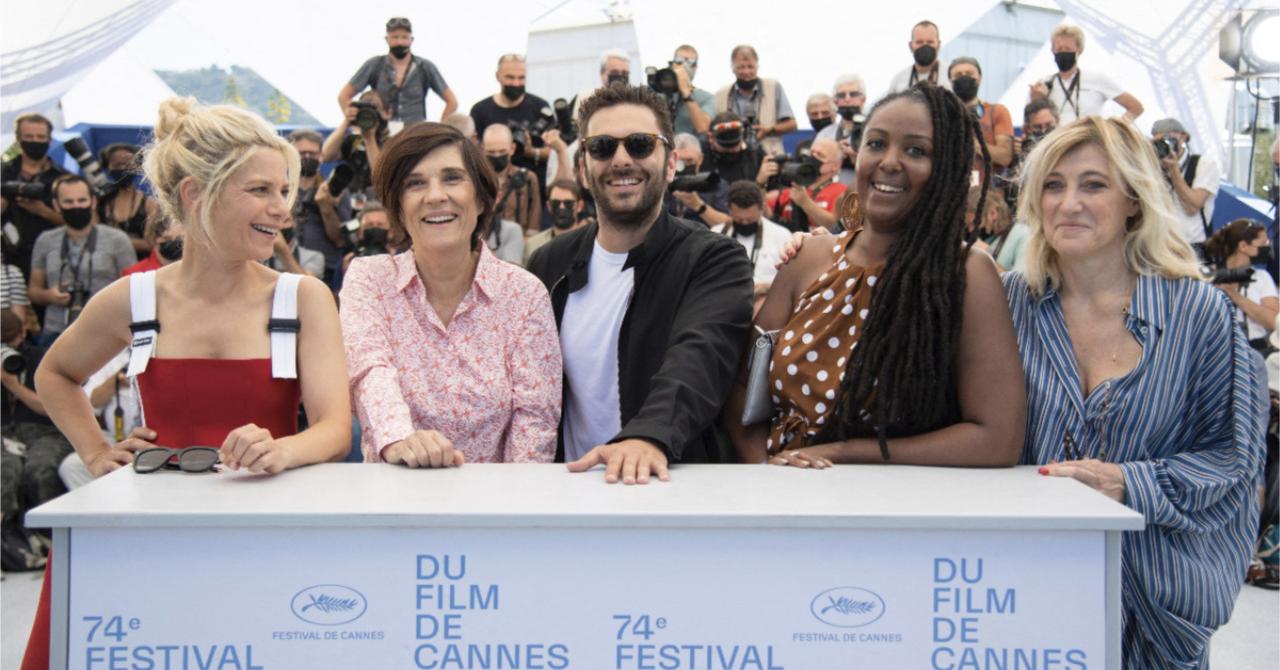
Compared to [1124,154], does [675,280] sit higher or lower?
lower

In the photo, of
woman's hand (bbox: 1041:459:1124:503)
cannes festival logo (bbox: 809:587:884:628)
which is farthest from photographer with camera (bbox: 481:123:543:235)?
cannes festival logo (bbox: 809:587:884:628)

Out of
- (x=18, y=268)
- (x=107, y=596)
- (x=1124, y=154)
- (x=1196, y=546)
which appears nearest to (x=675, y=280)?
(x=1124, y=154)

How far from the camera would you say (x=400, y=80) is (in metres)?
7.48

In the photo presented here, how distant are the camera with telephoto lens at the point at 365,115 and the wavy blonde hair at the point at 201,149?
4.30 meters

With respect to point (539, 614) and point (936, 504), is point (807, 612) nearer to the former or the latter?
point (936, 504)

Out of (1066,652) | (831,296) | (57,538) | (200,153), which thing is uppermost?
(200,153)

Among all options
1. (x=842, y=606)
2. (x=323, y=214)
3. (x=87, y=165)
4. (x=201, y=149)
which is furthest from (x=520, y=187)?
(x=842, y=606)

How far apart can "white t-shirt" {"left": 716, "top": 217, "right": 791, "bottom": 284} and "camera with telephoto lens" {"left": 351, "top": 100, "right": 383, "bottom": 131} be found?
7.36 ft

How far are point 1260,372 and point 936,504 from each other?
95 centimetres

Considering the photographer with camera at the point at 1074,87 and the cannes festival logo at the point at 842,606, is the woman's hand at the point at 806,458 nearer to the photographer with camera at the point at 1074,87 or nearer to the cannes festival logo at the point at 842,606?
the cannes festival logo at the point at 842,606

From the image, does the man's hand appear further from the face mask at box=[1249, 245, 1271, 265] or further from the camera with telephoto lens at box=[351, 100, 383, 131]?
the face mask at box=[1249, 245, 1271, 265]

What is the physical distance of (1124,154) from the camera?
217 cm

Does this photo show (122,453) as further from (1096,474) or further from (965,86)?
(965,86)

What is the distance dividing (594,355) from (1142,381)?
1180 millimetres
